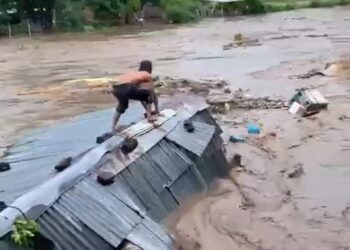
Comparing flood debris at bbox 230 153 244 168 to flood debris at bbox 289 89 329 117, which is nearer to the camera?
flood debris at bbox 230 153 244 168

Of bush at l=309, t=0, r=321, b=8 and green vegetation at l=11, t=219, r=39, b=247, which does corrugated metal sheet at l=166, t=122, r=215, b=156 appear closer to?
green vegetation at l=11, t=219, r=39, b=247

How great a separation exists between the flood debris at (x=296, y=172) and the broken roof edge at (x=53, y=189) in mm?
3690

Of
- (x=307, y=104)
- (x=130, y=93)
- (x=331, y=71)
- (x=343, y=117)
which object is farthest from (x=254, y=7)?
(x=130, y=93)

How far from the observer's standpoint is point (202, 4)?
62.3m

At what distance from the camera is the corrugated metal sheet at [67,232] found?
8.05m

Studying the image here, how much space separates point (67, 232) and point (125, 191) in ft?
4.88

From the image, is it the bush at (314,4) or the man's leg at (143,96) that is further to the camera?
the bush at (314,4)

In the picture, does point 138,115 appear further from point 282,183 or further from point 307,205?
point 307,205

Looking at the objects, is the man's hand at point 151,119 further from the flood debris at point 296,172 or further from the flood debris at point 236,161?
the flood debris at point 296,172

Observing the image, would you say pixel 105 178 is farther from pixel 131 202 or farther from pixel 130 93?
pixel 130 93

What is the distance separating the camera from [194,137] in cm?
1239

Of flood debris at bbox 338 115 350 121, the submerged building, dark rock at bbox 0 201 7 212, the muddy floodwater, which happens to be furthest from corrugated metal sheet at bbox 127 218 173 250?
flood debris at bbox 338 115 350 121

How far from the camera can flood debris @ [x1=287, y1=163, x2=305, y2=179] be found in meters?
13.2

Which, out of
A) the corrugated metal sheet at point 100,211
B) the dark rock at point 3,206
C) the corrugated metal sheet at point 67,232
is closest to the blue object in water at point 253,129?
the corrugated metal sheet at point 100,211
